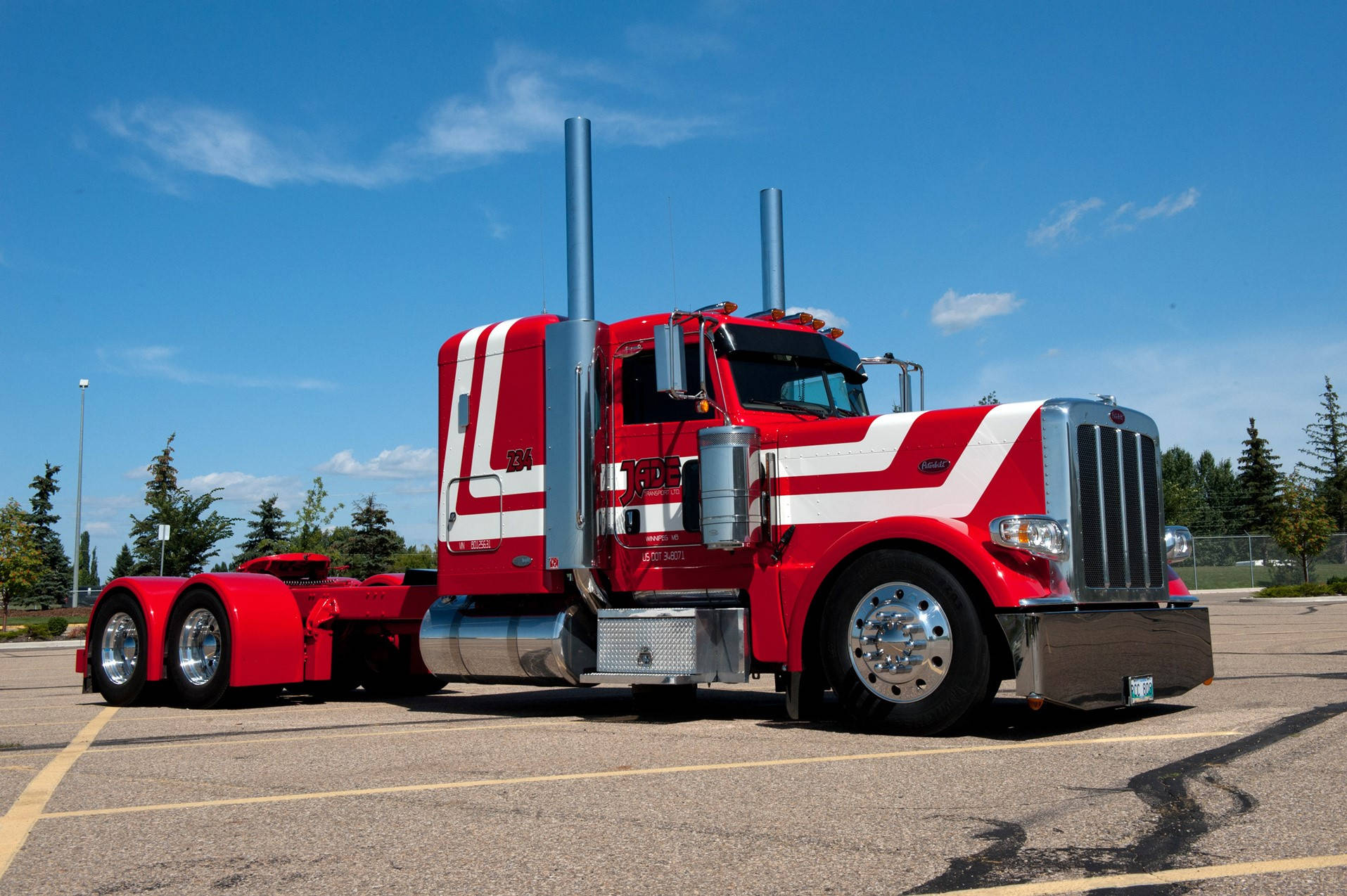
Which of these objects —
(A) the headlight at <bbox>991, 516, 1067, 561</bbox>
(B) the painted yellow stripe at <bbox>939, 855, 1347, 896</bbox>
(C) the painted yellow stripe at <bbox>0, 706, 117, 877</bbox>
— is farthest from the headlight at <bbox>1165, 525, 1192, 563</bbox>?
(C) the painted yellow stripe at <bbox>0, 706, 117, 877</bbox>

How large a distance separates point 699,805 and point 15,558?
1417 inches

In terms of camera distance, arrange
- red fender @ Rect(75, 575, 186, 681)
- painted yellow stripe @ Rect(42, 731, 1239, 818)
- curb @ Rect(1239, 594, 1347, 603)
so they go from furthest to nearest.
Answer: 1. curb @ Rect(1239, 594, 1347, 603)
2. red fender @ Rect(75, 575, 186, 681)
3. painted yellow stripe @ Rect(42, 731, 1239, 818)

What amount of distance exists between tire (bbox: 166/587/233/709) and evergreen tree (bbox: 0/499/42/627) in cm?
2783

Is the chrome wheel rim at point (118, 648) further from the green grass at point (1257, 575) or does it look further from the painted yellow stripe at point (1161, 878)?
the green grass at point (1257, 575)

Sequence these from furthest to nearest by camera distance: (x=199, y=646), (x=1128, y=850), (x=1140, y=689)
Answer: (x=199, y=646)
(x=1140, y=689)
(x=1128, y=850)

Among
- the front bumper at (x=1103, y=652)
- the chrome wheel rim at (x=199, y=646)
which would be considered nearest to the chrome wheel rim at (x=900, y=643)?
the front bumper at (x=1103, y=652)

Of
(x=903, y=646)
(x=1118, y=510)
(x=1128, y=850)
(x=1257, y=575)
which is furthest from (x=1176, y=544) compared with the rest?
(x=1257, y=575)

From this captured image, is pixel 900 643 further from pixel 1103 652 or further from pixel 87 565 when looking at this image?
pixel 87 565

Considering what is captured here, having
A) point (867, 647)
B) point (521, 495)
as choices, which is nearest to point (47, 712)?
point (521, 495)

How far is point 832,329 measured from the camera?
9.80 m

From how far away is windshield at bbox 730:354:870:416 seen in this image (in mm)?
8750

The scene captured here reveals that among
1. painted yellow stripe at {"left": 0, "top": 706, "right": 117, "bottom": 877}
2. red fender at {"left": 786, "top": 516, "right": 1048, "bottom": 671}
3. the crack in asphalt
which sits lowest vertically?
painted yellow stripe at {"left": 0, "top": 706, "right": 117, "bottom": 877}

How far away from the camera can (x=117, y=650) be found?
1152cm

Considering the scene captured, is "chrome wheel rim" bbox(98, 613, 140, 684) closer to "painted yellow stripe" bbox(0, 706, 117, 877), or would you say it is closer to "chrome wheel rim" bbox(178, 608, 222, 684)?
"chrome wheel rim" bbox(178, 608, 222, 684)
